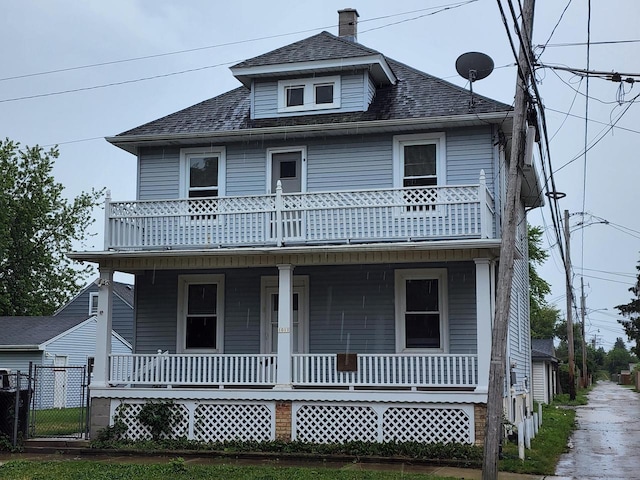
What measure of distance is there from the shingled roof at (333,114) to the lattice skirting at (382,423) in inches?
248

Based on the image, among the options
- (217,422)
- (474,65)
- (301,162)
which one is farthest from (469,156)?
(217,422)

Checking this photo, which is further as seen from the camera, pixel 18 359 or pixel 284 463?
pixel 18 359

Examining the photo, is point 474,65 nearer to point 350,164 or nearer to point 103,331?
point 350,164

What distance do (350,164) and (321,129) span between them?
1086 millimetres

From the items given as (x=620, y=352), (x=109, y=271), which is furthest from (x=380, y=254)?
(x=620, y=352)

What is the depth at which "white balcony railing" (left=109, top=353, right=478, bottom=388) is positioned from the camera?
1647 centimetres

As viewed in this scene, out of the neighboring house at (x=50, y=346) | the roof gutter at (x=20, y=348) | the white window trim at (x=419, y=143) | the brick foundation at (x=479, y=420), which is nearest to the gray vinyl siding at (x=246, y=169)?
the white window trim at (x=419, y=143)

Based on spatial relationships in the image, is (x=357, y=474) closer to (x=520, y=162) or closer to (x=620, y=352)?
Answer: (x=520, y=162)

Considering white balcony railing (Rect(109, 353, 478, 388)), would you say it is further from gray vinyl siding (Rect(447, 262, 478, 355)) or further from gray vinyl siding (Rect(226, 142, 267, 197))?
gray vinyl siding (Rect(226, 142, 267, 197))

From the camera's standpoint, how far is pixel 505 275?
12.3m

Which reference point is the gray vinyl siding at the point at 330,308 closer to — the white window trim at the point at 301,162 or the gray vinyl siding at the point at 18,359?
the white window trim at the point at 301,162

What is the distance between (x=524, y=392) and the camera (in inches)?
819

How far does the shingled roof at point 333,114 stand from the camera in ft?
60.0

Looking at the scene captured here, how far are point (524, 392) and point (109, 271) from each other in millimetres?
10687
